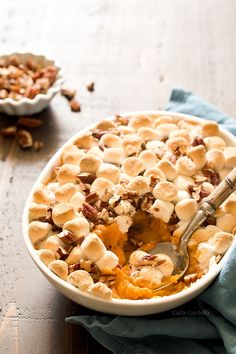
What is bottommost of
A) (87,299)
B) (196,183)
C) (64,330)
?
(64,330)

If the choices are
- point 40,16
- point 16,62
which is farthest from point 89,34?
point 16,62

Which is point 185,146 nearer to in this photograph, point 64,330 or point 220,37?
point 64,330

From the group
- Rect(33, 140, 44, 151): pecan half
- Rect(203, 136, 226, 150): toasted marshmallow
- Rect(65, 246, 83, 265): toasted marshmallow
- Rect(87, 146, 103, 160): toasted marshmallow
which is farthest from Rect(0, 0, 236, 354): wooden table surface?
Rect(203, 136, 226, 150): toasted marshmallow

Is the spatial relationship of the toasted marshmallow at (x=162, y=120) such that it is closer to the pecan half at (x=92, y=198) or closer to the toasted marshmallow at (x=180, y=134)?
the toasted marshmallow at (x=180, y=134)

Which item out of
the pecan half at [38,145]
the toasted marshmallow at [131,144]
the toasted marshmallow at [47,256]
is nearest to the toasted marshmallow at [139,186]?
the toasted marshmallow at [131,144]

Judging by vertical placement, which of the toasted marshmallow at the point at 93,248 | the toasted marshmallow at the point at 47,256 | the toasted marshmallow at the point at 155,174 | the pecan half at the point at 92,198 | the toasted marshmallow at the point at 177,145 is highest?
the toasted marshmallow at the point at 177,145

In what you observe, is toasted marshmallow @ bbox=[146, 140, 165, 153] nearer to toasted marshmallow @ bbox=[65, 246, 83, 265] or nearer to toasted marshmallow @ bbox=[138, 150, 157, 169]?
Result: toasted marshmallow @ bbox=[138, 150, 157, 169]

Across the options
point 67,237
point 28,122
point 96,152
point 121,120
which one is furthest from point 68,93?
point 67,237

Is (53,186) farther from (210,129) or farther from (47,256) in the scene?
(210,129)
